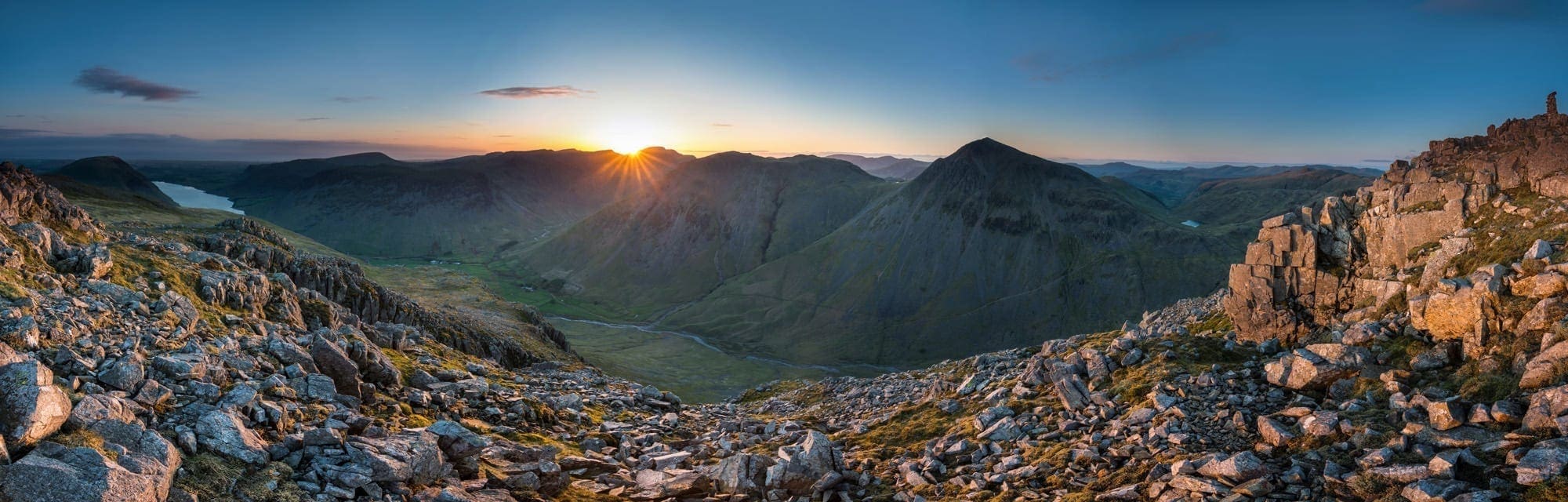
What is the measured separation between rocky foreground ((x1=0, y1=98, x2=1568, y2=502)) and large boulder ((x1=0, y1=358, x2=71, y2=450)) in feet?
0.20

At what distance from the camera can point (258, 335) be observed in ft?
105

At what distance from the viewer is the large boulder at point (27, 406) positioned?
15.2 meters

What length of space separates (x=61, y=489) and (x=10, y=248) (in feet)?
69.1

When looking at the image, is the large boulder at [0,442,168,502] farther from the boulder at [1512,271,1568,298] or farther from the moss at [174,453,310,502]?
the boulder at [1512,271,1568,298]

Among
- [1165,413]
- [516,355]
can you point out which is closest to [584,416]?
[1165,413]

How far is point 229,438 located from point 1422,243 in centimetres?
4667

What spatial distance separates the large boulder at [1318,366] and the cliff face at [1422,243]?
284 centimetres

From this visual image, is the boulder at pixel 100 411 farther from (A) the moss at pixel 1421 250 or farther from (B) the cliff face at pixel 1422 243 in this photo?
(A) the moss at pixel 1421 250

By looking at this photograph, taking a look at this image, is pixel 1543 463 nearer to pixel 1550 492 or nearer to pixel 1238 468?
pixel 1550 492

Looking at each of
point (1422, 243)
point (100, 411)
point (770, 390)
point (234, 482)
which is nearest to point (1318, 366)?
point (1422, 243)

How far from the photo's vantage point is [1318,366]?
992 inches

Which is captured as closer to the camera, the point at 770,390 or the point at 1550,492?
the point at 1550,492

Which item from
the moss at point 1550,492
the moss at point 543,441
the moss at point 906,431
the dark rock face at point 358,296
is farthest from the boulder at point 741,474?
the dark rock face at point 358,296

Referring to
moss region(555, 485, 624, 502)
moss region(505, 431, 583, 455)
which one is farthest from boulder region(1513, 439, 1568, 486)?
moss region(505, 431, 583, 455)
